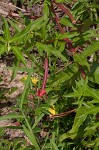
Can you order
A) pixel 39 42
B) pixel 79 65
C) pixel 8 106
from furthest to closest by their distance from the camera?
pixel 8 106 < pixel 79 65 < pixel 39 42

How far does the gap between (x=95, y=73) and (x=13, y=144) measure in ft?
2.73

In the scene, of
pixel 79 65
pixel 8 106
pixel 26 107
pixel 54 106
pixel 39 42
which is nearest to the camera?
pixel 39 42

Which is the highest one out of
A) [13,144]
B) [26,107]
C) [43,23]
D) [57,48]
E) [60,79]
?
[43,23]

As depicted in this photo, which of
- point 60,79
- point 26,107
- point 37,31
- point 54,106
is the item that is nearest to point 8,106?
point 26,107

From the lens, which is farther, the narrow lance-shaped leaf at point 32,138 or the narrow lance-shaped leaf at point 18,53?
the narrow lance-shaped leaf at point 32,138

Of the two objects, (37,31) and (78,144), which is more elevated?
(37,31)

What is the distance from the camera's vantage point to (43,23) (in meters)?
1.98

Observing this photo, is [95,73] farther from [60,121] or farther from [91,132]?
[60,121]

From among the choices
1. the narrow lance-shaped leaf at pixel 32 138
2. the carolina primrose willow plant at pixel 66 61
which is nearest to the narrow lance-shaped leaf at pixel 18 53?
the carolina primrose willow plant at pixel 66 61

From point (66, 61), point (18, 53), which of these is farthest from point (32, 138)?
point (18, 53)

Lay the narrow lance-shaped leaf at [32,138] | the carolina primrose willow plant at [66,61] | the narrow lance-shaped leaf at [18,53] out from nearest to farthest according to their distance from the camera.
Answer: the narrow lance-shaped leaf at [18,53] → the carolina primrose willow plant at [66,61] → the narrow lance-shaped leaf at [32,138]

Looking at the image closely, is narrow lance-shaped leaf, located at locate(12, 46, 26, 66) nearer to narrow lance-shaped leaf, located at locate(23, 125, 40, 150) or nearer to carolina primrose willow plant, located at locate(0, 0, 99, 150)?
carolina primrose willow plant, located at locate(0, 0, 99, 150)

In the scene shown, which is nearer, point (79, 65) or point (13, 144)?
point (79, 65)

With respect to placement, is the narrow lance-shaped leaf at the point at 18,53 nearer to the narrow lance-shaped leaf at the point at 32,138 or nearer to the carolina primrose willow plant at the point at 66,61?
the carolina primrose willow plant at the point at 66,61
